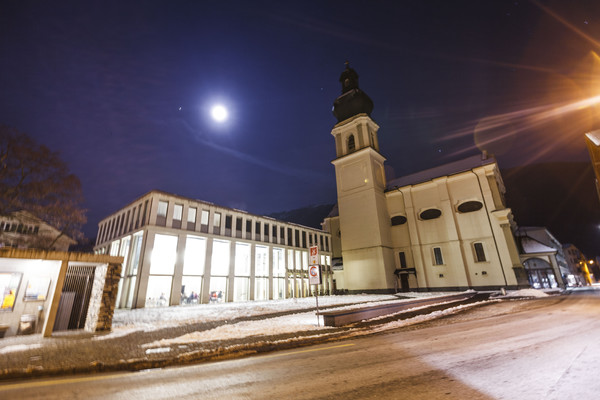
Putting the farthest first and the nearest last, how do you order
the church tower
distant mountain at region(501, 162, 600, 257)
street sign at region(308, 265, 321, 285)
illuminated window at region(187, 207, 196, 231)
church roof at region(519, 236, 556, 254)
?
distant mountain at region(501, 162, 600, 257) → church roof at region(519, 236, 556, 254) → the church tower → illuminated window at region(187, 207, 196, 231) → street sign at region(308, 265, 321, 285)

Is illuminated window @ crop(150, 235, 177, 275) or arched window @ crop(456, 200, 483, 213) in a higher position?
arched window @ crop(456, 200, 483, 213)

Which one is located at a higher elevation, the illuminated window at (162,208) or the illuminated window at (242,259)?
the illuminated window at (162,208)

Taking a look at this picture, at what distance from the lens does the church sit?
28297mm

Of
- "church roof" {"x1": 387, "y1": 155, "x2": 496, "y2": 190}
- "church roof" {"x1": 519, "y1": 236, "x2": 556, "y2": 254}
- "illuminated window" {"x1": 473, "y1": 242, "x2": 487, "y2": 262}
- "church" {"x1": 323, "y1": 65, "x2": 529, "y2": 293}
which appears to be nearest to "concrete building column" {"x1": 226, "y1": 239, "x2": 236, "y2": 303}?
"church" {"x1": 323, "y1": 65, "x2": 529, "y2": 293}

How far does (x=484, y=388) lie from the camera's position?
3.30 m

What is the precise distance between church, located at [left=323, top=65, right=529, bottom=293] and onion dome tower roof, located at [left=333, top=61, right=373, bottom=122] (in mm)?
159

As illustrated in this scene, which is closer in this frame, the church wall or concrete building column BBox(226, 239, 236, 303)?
the church wall

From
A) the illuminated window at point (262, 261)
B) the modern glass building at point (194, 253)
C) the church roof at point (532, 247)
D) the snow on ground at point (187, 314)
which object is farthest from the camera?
the church roof at point (532, 247)

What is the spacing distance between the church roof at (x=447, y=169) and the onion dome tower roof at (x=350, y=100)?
1255cm

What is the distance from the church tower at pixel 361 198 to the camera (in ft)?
106

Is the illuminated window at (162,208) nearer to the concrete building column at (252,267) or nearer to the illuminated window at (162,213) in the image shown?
the illuminated window at (162,213)

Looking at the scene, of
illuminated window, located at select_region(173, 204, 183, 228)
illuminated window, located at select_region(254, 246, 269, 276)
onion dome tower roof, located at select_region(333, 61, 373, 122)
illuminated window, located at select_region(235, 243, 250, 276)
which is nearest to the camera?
illuminated window, located at select_region(173, 204, 183, 228)

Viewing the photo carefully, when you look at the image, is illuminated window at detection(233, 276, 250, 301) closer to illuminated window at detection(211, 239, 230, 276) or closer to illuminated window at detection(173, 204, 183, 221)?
illuminated window at detection(211, 239, 230, 276)


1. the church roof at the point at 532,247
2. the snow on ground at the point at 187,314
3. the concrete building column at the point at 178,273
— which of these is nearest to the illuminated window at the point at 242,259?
the concrete building column at the point at 178,273
